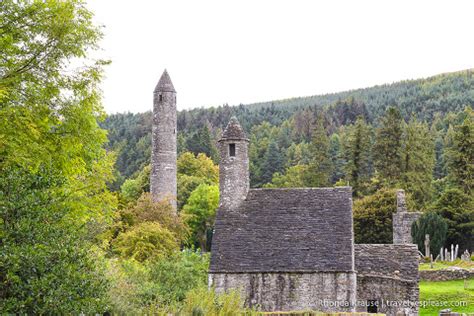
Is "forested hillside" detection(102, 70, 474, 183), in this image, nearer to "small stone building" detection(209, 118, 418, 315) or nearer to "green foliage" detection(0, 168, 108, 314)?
"small stone building" detection(209, 118, 418, 315)

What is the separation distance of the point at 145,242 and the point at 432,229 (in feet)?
62.4

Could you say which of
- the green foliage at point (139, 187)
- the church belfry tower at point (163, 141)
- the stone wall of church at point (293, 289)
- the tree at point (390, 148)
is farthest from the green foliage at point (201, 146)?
the stone wall of church at point (293, 289)

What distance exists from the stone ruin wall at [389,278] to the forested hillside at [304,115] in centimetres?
7325

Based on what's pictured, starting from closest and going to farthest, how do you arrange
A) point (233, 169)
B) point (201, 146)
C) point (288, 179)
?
point (233, 169)
point (288, 179)
point (201, 146)

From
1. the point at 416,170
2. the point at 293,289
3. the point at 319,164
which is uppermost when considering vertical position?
the point at 319,164

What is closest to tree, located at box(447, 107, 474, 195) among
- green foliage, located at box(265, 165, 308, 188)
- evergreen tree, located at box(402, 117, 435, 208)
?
evergreen tree, located at box(402, 117, 435, 208)

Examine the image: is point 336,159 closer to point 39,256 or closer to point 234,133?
point 234,133

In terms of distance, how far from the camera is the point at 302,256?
89.5 ft

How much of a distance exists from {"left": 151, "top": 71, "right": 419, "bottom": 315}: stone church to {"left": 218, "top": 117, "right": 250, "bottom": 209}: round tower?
47 mm

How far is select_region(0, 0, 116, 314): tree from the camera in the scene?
11383 mm

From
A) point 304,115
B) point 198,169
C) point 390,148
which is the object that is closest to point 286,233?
point 390,148

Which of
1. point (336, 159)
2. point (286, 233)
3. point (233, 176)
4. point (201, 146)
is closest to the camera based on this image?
point (286, 233)

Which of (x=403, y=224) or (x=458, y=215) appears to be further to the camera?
(x=458, y=215)

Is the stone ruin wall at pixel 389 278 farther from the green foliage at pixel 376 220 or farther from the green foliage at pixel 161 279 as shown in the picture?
the green foliage at pixel 376 220
